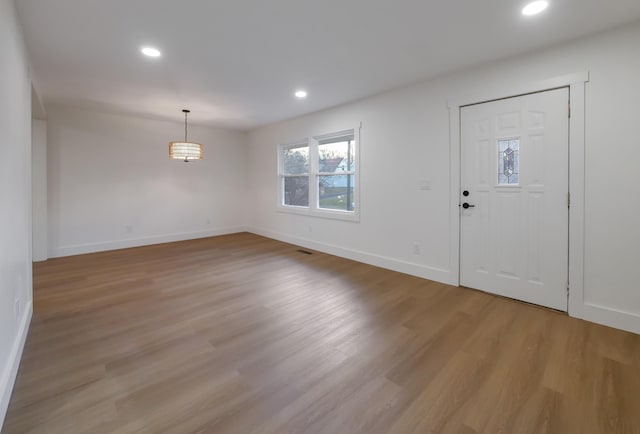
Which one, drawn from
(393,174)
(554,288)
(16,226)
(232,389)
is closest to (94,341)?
(16,226)

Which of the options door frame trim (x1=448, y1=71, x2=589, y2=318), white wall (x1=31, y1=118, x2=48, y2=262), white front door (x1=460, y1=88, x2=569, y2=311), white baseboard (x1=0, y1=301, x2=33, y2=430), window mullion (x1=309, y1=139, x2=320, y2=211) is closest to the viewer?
white baseboard (x1=0, y1=301, x2=33, y2=430)

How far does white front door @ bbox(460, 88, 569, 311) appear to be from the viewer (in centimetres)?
268

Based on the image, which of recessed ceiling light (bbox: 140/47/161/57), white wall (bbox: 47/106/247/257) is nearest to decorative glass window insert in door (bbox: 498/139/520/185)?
recessed ceiling light (bbox: 140/47/161/57)

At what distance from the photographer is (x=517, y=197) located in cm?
291

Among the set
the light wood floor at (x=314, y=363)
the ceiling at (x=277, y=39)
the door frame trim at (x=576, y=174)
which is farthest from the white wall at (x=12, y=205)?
the door frame trim at (x=576, y=174)

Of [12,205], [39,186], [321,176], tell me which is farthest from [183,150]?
[12,205]

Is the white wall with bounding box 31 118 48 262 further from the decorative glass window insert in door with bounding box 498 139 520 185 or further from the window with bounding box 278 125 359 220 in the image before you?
the decorative glass window insert in door with bounding box 498 139 520 185

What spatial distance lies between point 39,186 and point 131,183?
1.25 meters

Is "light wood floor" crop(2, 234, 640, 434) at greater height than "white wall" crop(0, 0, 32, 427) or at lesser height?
lesser

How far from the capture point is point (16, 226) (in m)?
1.98

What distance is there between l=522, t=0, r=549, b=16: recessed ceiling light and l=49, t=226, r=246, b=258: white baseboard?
619cm

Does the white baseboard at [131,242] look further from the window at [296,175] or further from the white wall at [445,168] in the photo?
the window at [296,175]

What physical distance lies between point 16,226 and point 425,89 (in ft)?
13.3

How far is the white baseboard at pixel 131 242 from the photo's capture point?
4.78 m
